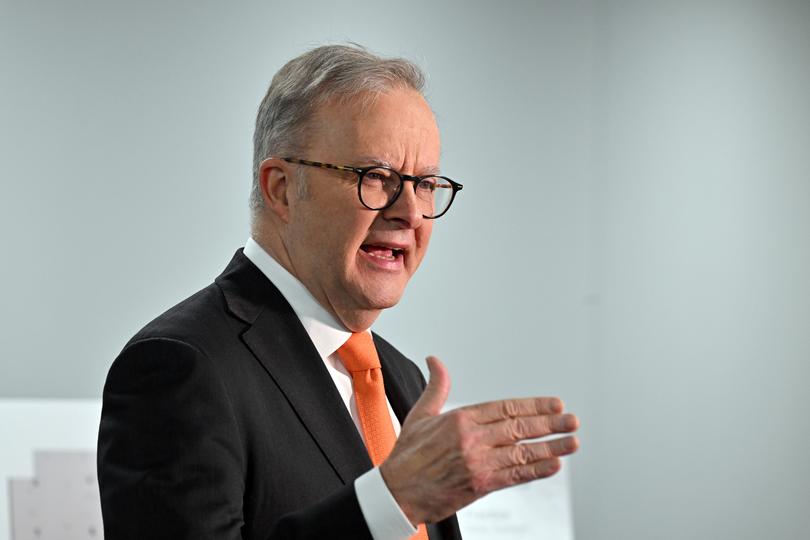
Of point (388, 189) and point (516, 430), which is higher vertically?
point (388, 189)

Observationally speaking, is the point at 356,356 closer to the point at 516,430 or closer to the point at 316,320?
the point at 316,320

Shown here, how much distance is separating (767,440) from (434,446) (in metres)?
2.63

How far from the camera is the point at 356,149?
1414 millimetres

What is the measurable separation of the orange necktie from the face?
0.05m

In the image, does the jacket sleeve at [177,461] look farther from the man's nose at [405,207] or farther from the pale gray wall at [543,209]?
the pale gray wall at [543,209]

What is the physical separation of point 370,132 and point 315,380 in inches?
14.3

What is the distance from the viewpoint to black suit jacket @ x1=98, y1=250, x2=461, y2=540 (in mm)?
1183

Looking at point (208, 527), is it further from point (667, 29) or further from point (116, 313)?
point (667, 29)

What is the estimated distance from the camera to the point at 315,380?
138 cm

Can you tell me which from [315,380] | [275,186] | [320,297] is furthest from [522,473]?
[275,186]

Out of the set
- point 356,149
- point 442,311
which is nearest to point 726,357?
point 442,311

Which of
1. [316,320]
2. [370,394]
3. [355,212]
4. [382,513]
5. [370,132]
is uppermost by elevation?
[370,132]

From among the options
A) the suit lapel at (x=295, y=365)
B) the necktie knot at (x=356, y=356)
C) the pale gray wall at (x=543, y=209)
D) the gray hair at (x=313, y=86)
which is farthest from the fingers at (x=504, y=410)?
the pale gray wall at (x=543, y=209)

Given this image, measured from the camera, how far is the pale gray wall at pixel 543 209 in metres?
3.45
